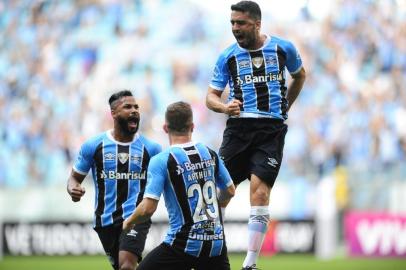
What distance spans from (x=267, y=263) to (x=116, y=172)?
10.6 meters

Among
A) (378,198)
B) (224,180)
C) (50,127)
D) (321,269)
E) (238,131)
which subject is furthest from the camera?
(50,127)

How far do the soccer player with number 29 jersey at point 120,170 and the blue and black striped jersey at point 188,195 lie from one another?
171 cm

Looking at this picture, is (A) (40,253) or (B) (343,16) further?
(B) (343,16)

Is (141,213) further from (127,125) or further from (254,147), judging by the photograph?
(254,147)

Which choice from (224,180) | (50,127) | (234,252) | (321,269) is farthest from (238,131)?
(50,127)

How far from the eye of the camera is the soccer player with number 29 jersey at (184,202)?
737 centimetres

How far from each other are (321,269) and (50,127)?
6.97 metres

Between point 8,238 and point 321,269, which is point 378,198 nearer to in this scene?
point 321,269

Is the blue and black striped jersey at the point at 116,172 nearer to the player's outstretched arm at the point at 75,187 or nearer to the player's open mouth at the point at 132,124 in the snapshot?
the player's outstretched arm at the point at 75,187

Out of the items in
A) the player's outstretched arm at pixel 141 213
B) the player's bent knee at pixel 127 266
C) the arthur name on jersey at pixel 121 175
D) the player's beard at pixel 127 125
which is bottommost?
the player's bent knee at pixel 127 266

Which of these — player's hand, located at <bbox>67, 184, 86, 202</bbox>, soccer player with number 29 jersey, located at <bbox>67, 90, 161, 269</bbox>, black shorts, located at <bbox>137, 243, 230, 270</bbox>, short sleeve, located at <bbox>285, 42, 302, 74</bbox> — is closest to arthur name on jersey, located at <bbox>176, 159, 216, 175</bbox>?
black shorts, located at <bbox>137, 243, 230, 270</bbox>

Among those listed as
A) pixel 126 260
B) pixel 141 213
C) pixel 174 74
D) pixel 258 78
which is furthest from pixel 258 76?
pixel 174 74

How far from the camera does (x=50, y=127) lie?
829 inches

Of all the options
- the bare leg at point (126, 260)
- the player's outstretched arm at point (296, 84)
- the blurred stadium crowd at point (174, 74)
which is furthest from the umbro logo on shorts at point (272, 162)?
the blurred stadium crowd at point (174, 74)
